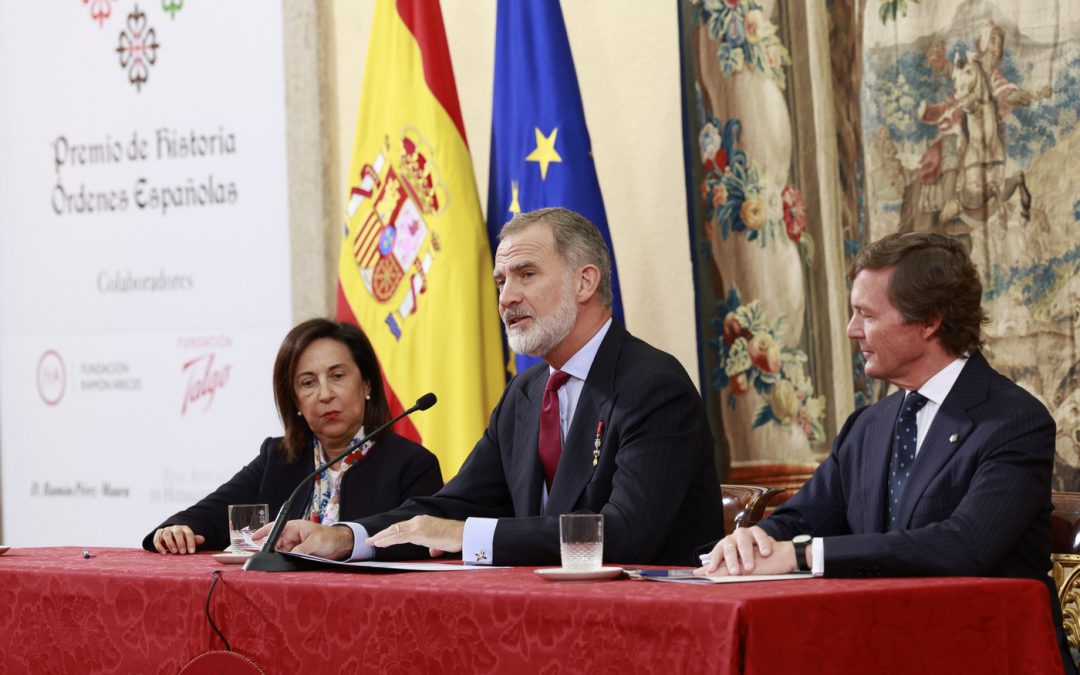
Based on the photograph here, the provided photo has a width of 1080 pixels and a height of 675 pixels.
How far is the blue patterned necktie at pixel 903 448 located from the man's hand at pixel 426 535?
810mm

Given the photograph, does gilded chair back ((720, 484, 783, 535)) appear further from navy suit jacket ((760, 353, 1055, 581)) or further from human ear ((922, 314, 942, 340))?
human ear ((922, 314, 942, 340))

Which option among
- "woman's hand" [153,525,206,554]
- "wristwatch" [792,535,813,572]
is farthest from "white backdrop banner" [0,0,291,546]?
"wristwatch" [792,535,813,572]

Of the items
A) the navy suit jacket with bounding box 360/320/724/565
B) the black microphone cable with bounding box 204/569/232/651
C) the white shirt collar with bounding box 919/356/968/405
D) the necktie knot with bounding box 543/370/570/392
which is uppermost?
the necktie knot with bounding box 543/370/570/392

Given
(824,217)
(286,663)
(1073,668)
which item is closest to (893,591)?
(1073,668)

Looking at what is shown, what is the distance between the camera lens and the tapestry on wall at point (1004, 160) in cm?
381

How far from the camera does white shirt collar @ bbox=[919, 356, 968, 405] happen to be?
275cm

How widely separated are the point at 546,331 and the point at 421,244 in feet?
5.35

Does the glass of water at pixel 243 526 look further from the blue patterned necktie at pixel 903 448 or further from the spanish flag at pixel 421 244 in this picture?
the spanish flag at pixel 421 244

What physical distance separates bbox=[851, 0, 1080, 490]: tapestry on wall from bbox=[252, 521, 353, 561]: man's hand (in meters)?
1.88

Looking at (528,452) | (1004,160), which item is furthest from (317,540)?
(1004,160)

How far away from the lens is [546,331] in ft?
10.6

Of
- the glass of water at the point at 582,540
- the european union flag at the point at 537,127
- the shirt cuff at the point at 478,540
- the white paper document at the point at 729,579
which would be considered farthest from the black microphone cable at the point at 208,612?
the european union flag at the point at 537,127

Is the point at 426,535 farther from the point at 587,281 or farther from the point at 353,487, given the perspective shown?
the point at 353,487

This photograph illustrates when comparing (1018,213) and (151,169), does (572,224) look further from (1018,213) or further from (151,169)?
(151,169)
